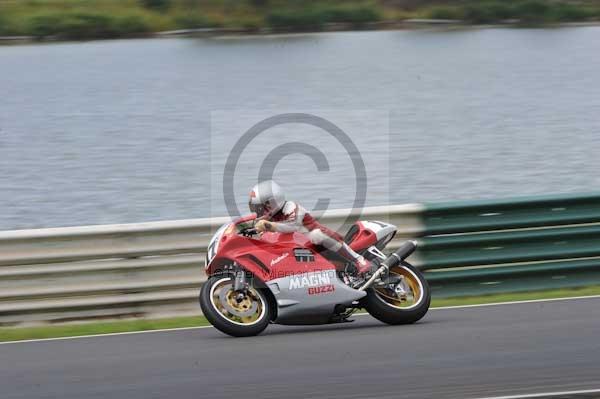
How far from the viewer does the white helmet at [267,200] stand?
8.25 metres

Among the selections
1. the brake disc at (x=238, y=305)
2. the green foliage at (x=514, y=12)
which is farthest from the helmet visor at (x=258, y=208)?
the green foliage at (x=514, y=12)

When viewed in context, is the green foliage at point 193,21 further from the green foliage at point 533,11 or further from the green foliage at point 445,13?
the green foliage at point 533,11

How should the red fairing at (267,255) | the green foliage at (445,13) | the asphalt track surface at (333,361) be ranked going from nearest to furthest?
1. the asphalt track surface at (333,361)
2. the red fairing at (267,255)
3. the green foliage at (445,13)

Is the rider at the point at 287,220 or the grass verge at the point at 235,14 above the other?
the rider at the point at 287,220

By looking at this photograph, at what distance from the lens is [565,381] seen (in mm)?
6551

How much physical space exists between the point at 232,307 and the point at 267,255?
0.52 m

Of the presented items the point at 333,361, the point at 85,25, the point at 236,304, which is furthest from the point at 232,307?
the point at 85,25

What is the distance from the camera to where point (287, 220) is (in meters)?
8.38

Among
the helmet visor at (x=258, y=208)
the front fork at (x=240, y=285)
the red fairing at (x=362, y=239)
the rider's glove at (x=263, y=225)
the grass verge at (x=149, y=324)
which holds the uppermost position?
the helmet visor at (x=258, y=208)

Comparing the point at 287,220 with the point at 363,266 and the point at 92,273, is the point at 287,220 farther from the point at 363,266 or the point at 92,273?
the point at 92,273

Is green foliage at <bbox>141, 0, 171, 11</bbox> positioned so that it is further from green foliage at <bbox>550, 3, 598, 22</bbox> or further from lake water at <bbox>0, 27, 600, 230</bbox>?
green foliage at <bbox>550, 3, 598, 22</bbox>

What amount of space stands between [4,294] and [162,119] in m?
26.0

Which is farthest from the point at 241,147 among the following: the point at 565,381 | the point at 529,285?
the point at 565,381

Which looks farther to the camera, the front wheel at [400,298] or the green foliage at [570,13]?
the green foliage at [570,13]
